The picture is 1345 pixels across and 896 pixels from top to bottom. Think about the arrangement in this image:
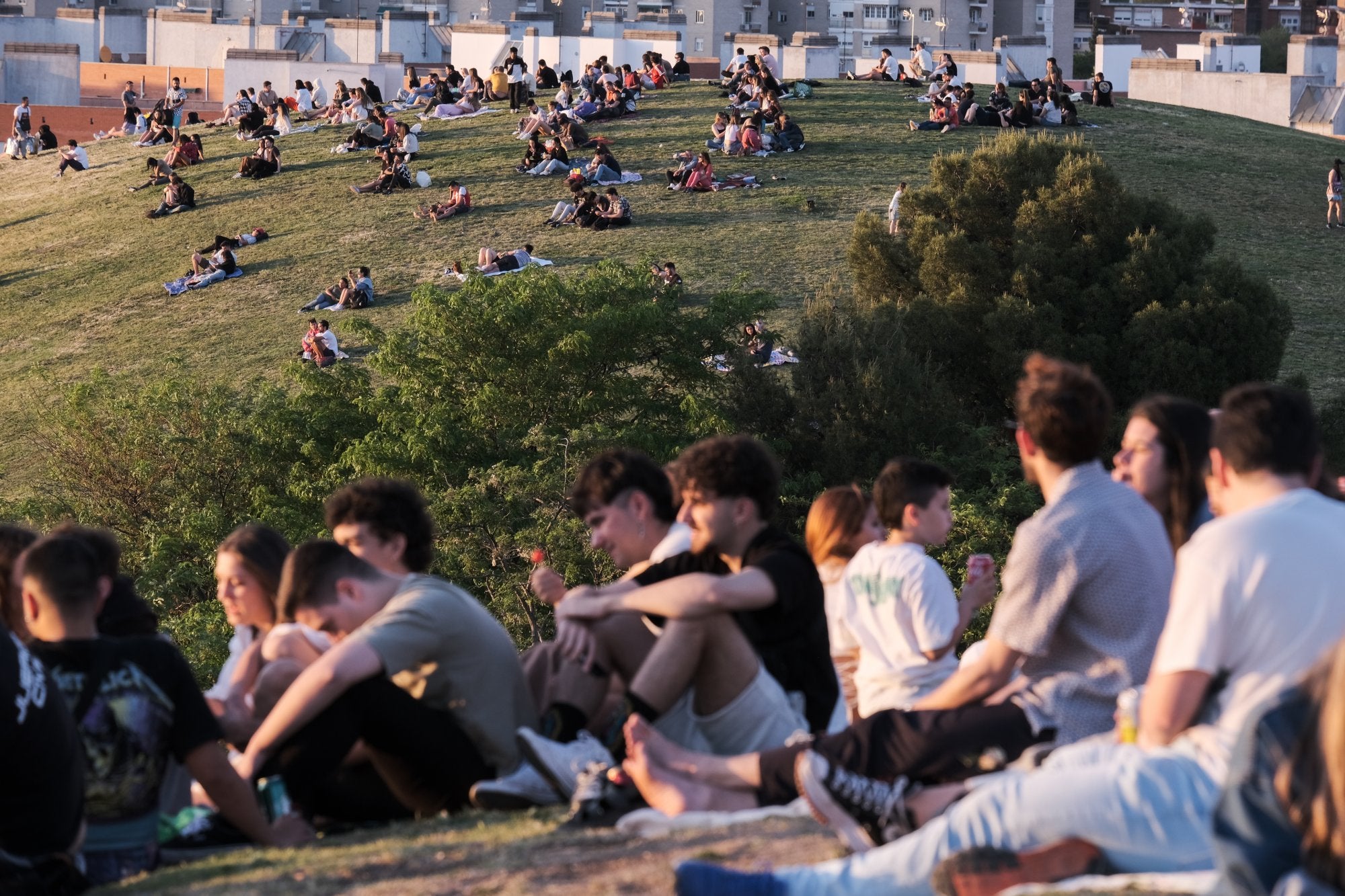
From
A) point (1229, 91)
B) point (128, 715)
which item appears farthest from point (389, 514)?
point (1229, 91)

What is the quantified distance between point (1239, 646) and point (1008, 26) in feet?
279

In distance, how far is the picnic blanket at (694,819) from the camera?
5.14 m

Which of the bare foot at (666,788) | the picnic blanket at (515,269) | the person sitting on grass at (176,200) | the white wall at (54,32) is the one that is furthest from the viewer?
the white wall at (54,32)

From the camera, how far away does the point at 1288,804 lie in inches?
119

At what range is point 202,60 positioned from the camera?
74625mm

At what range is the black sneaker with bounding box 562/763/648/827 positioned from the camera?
5348 millimetres

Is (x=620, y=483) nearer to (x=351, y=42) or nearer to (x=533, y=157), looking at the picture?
(x=533, y=157)

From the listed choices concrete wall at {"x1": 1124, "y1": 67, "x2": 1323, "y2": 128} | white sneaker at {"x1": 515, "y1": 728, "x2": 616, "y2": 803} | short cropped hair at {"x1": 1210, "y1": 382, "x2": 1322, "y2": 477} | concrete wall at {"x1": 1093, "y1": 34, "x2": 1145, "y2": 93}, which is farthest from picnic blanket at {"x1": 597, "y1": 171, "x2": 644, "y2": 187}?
concrete wall at {"x1": 1093, "y1": 34, "x2": 1145, "y2": 93}

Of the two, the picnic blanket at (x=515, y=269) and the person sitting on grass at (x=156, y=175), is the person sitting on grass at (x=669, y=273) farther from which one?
the person sitting on grass at (x=156, y=175)

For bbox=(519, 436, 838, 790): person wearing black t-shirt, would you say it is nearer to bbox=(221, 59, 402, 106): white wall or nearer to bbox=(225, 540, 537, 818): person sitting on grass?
bbox=(225, 540, 537, 818): person sitting on grass

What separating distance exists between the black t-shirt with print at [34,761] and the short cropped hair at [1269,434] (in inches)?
125

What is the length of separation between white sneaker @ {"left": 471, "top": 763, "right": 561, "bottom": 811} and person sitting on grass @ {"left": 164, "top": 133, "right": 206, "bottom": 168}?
41265mm

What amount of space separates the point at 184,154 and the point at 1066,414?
42.5m

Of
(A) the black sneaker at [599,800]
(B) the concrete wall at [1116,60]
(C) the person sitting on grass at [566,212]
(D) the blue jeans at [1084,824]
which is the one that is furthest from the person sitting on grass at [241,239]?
(B) the concrete wall at [1116,60]
